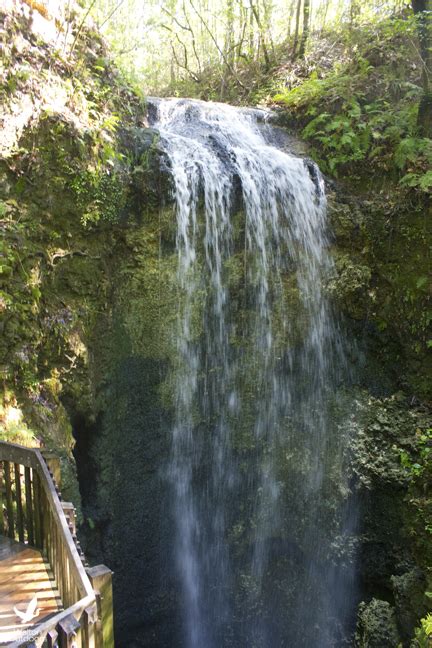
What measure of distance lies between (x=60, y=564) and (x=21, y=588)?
463mm

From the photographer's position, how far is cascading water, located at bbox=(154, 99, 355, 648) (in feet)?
24.1

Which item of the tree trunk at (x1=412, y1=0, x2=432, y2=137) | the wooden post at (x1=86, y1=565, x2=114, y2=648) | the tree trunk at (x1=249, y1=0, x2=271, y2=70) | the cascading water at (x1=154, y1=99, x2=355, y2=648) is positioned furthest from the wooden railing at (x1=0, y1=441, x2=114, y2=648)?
the tree trunk at (x1=249, y1=0, x2=271, y2=70)

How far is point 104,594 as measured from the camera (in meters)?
3.08

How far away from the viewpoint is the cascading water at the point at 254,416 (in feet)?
24.1

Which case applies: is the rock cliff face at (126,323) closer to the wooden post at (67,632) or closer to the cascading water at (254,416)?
the cascading water at (254,416)

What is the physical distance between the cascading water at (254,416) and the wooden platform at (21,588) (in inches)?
141

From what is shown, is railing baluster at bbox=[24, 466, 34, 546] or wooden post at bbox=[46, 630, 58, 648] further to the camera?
railing baluster at bbox=[24, 466, 34, 546]

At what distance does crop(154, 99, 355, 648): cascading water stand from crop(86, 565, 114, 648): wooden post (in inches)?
168

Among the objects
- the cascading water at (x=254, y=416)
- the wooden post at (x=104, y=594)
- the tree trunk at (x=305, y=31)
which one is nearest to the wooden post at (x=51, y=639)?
the wooden post at (x=104, y=594)

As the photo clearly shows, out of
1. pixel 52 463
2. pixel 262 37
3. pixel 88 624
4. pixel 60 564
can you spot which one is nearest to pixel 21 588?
pixel 60 564

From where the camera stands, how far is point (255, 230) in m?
7.62

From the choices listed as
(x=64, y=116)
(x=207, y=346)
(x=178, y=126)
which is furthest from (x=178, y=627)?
(x=178, y=126)

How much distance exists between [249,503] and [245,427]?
1206mm

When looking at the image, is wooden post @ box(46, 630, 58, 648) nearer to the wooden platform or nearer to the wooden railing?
the wooden railing
